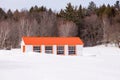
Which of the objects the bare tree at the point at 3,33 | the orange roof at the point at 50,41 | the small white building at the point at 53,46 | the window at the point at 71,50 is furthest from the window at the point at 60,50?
the bare tree at the point at 3,33

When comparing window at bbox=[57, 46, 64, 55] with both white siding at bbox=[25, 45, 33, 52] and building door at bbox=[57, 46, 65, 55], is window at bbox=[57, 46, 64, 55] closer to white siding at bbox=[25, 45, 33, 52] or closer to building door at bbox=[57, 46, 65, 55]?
building door at bbox=[57, 46, 65, 55]

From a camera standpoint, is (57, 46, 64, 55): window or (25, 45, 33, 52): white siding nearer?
(25, 45, 33, 52): white siding

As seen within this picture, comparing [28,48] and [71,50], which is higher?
[28,48]

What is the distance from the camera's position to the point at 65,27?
5819cm

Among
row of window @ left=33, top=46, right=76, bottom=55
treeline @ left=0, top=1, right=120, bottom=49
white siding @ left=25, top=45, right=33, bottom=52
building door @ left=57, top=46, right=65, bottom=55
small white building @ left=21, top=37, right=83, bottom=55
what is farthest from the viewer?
treeline @ left=0, top=1, right=120, bottom=49

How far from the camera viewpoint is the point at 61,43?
32.8 m

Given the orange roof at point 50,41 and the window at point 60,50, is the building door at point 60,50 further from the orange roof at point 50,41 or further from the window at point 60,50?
the orange roof at point 50,41

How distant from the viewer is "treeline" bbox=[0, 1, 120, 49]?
55125 mm

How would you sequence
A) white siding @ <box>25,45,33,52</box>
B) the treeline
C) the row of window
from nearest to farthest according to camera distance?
white siding @ <box>25,45,33,52</box>, the row of window, the treeline

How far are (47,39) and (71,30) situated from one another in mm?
24976

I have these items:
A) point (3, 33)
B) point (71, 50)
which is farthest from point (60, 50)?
point (3, 33)

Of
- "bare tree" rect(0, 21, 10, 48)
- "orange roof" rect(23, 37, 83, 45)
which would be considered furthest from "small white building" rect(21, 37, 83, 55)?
"bare tree" rect(0, 21, 10, 48)

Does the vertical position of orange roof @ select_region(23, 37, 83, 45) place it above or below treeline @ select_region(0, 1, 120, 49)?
below

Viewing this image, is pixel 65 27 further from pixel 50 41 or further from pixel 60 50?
pixel 60 50
